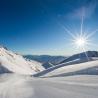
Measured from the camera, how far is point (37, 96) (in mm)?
8156

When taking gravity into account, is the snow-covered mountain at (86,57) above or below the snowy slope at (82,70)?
above

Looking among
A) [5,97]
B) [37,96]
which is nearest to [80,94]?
[37,96]

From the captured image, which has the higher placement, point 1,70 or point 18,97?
point 1,70

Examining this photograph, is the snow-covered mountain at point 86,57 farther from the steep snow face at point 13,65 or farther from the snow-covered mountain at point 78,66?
the steep snow face at point 13,65

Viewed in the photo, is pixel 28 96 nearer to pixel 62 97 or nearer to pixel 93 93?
pixel 62 97

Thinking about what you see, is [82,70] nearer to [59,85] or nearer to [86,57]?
[59,85]

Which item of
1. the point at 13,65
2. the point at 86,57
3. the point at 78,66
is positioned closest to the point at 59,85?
the point at 78,66

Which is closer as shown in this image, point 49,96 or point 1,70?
point 49,96

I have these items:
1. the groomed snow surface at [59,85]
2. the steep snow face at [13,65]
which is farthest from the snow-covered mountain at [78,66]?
the steep snow face at [13,65]

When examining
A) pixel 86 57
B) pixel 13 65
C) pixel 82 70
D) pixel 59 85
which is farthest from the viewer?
pixel 13 65

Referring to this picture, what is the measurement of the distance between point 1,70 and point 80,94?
2100 centimetres

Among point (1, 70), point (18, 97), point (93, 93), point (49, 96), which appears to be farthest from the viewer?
point (1, 70)

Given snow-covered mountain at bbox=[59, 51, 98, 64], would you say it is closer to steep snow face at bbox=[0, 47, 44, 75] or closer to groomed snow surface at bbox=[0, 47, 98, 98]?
groomed snow surface at bbox=[0, 47, 98, 98]

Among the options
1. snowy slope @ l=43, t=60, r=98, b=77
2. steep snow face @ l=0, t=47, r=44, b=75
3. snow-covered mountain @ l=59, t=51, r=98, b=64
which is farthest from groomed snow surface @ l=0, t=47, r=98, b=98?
snow-covered mountain @ l=59, t=51, r=98, b=64
